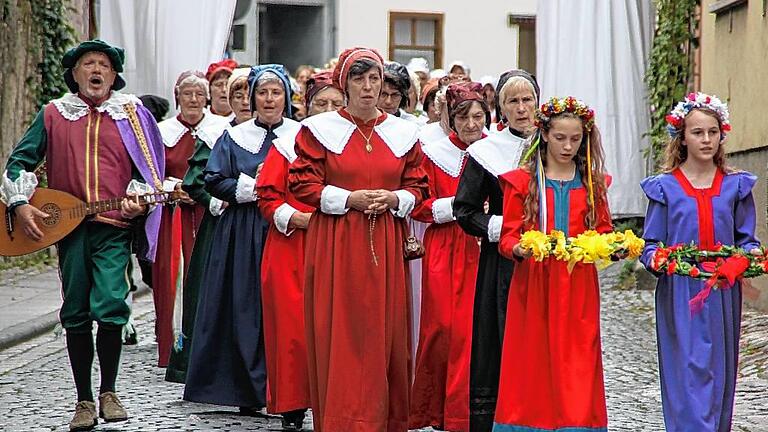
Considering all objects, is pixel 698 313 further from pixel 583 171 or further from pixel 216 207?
pixel 216 207

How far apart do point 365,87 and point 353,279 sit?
34.3 inches

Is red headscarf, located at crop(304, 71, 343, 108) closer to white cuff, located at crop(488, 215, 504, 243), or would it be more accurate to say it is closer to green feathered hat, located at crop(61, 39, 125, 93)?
green feathered hat, located at crop(61, 39, 125, 93)

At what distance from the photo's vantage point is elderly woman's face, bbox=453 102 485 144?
8430 mm

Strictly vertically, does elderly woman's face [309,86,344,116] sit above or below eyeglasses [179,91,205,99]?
below

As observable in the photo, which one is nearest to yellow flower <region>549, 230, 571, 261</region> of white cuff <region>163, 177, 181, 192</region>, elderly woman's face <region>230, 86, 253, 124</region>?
elderly woman's face <region>230, 86, 253, 124</region>

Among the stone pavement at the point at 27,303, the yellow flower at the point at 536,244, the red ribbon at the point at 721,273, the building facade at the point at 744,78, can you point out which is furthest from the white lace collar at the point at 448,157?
the building facade at the point at 744,78

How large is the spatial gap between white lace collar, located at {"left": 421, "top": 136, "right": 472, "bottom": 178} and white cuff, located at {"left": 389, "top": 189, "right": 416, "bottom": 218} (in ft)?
3.25

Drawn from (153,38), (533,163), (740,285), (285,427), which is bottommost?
(285,427)

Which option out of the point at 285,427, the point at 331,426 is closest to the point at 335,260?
the point at 331,426

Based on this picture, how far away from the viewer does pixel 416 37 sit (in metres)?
35.7

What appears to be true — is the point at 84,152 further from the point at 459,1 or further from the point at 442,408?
the point at 459,1

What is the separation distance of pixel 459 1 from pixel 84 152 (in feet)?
90.9

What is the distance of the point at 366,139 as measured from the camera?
7.54 m

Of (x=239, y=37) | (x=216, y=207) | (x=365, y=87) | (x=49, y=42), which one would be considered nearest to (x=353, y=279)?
(x=365, y=87)
